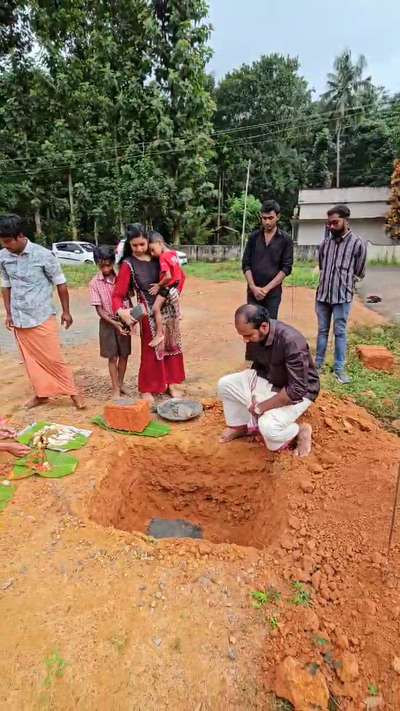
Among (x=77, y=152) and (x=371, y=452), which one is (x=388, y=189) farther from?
(x=371, y=452)

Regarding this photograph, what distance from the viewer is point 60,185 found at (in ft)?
74.4

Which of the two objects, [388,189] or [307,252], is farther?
[388,189]

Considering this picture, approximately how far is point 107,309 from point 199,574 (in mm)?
2390

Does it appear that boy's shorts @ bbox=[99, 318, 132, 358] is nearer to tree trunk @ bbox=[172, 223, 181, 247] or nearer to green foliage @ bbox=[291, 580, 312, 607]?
green foliage @ bbox=[291, 580, 312, 607]

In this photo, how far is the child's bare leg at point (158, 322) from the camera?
147 inches

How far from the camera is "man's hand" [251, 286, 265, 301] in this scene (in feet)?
14.0

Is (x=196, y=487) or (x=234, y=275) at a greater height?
(x=234, y=275)

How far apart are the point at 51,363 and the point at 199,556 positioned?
88.9 inches

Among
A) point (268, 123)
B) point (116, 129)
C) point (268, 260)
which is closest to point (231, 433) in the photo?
point (268, 260)

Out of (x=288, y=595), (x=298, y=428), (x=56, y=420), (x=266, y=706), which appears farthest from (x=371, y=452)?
(x=56, y=420)

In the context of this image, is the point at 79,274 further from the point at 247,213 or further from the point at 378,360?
the point at 378,360

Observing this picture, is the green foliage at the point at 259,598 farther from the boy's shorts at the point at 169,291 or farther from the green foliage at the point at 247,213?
the green foliage at the point at 247,213

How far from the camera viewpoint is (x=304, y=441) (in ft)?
10.2

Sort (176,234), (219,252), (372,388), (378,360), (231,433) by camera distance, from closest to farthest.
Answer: (231,433) → (372,388) → (378,360) → (219,252) → (176,234)
